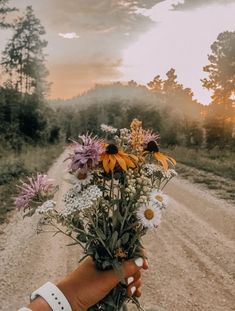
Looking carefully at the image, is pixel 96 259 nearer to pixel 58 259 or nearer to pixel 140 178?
pixel 140 178

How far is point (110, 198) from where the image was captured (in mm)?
3080

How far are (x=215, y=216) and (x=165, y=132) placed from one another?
1168 inches

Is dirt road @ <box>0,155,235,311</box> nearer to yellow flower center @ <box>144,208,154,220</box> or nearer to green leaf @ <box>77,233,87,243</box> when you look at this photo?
green leaf @ <box>77,233,87,243</box>

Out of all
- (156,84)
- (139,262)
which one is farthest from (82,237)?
(156,84)

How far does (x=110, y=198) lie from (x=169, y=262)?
183 inches

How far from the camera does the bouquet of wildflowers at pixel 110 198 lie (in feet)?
9.40

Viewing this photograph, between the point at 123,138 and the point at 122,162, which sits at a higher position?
the point at 123,138

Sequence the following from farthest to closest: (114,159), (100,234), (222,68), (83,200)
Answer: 1. (222,68)
2. (100,234)
3. (114,159)
4. (83,200)

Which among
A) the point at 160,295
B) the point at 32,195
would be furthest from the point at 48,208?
the point at 160,295

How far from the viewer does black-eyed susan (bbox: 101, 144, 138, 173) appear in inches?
112

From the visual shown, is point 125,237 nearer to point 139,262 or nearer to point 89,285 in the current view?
point 139,262

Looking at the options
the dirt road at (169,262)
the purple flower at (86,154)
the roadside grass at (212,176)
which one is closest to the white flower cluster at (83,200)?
the purple flower at (86,154)

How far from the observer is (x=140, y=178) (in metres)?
2.99

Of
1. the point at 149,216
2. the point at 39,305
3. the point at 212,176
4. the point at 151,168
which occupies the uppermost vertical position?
the point at 151,168
